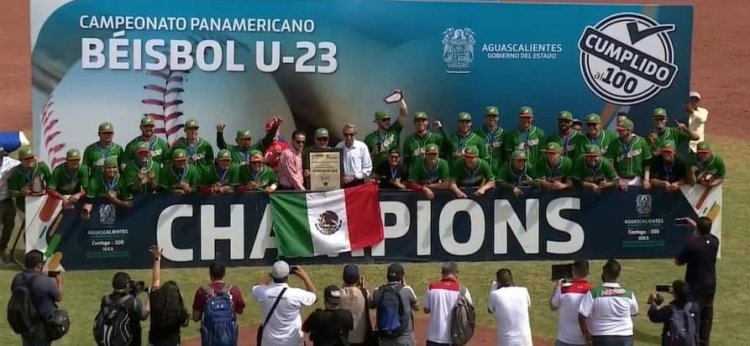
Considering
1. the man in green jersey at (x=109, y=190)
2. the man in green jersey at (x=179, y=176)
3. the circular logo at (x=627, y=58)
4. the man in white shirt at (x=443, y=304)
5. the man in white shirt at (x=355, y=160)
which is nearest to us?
the man in white shirt at (x=443, y=304)

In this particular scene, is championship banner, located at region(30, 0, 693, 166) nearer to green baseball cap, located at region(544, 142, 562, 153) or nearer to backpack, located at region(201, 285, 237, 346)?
green baseball cap, located at region(544, 142, 562, 153)

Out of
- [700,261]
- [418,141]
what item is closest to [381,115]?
[418,141]

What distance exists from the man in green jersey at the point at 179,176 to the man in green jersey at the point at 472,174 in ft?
10.7

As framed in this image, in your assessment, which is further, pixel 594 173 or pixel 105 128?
pixel 594 173

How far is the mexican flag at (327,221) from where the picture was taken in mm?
15133

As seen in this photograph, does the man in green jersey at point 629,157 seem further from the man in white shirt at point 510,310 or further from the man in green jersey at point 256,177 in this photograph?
the man in white shirt at point 510,310

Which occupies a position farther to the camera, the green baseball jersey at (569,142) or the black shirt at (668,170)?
the green baseball jersey at (569,142)

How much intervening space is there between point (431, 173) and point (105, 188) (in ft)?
13.2

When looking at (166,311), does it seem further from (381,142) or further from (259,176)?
(381,142)

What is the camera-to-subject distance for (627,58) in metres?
17.8

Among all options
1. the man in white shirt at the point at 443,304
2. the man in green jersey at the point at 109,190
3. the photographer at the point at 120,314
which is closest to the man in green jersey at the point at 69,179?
the man in green jersey at the point at 109,190

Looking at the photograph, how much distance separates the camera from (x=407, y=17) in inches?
696

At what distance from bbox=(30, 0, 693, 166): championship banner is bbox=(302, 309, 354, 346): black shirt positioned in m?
7.37

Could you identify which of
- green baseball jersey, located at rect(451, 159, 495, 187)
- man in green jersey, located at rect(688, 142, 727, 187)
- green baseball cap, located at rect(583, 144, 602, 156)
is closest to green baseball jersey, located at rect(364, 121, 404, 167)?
Result: green baseball jersey, located at rect(451, 159, 495, 187)
